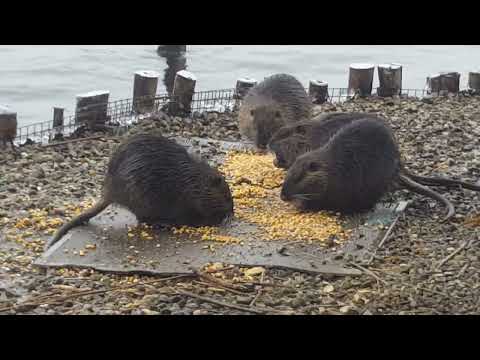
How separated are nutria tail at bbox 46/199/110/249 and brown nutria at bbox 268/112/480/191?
185 cm

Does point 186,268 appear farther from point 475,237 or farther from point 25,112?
point 25,112

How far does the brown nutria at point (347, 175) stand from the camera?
6.91 metres

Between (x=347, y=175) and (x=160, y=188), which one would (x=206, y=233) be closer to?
(x=160, y=188)

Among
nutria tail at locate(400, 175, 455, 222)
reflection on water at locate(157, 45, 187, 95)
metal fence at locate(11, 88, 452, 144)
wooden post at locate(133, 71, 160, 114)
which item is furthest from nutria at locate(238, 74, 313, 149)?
reflection on water at locate(157, 45, 187, 95)

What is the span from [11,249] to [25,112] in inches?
252

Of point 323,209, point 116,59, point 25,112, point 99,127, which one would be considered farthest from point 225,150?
point 116,59

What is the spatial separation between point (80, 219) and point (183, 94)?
12.1 ft

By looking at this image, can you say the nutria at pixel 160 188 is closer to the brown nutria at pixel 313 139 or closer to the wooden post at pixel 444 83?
the brown nutria at pixel 313 139

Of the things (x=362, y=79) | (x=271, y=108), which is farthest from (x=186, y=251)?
(x=362, y=79)

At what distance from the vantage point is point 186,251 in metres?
6.21

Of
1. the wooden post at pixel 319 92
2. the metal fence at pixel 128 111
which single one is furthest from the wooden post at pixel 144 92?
the wooden post at pixel 319 92

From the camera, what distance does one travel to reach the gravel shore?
526 cm

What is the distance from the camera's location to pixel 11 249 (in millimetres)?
6270

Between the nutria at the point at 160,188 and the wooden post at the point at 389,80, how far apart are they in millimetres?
4642
